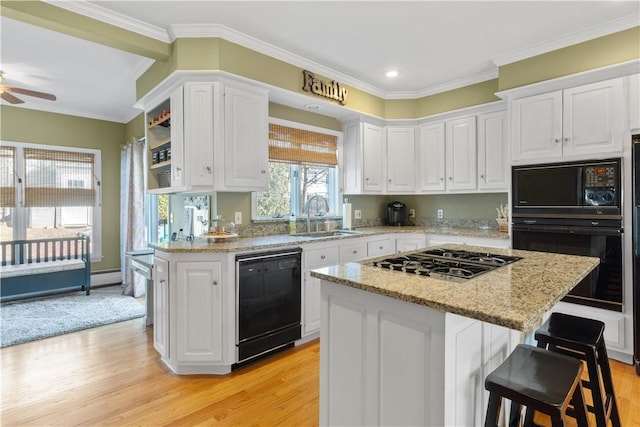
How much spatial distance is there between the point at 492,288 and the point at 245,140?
7.55 feet

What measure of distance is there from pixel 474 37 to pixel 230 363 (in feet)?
11.1

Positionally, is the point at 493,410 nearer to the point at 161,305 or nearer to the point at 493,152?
the point at 161,305

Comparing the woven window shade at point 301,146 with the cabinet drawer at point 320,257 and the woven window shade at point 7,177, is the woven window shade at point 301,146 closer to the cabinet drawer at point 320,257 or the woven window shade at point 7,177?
the cabinet drawer at point 320,257

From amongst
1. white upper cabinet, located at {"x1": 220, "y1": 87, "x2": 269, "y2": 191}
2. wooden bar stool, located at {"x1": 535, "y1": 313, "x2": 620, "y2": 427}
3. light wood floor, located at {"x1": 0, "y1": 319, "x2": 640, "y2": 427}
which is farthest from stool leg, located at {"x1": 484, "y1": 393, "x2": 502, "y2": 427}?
white upper cabinet, located at {"x1": 220, "y1": 87, "x2": 269, "y2": 191}

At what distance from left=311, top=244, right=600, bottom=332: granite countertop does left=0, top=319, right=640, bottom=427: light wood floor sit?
1.09 metres

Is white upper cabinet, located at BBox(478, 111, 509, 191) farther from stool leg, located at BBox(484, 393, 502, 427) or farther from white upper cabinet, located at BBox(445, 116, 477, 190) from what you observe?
stool leg, located at BBox(484, 393, 502, 427)

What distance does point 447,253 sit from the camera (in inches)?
85.7

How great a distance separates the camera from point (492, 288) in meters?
1.33

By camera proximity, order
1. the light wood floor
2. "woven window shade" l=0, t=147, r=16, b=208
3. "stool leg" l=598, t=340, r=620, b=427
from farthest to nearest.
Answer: "woven window shade" l=0, t=147, r=16, b=208, the light wood floor, "stool leg" l=598, t=340, r=620, b=427

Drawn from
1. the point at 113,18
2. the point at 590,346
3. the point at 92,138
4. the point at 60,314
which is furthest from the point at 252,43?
the point at 92,138

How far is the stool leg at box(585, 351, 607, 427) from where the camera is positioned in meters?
1.54

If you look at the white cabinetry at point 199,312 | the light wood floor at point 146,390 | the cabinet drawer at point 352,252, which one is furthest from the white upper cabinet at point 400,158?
the white cabinetry at point 199,312

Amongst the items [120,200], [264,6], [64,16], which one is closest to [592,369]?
[264,6]

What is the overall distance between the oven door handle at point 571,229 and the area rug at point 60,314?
4.20m
